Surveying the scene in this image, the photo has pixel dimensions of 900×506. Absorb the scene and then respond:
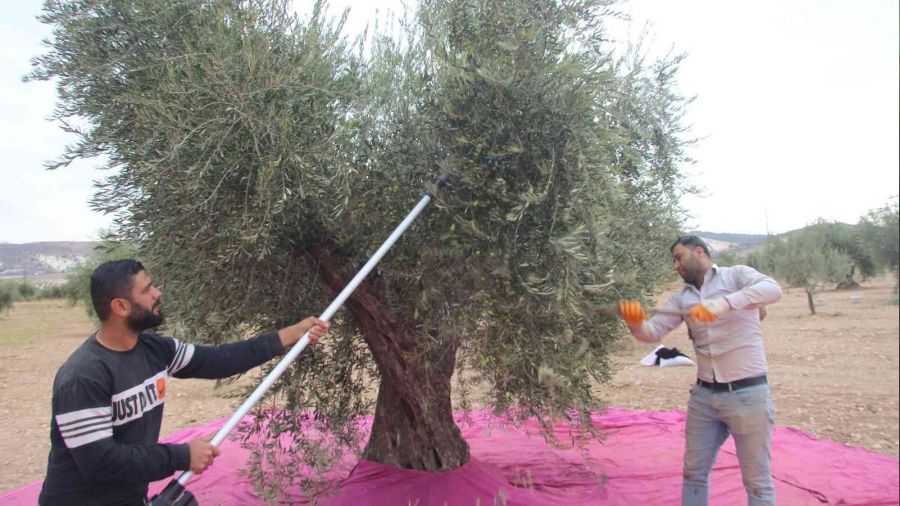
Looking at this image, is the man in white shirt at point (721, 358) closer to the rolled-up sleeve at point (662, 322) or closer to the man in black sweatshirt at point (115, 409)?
the rolled-up sleeve at point (662, 322)

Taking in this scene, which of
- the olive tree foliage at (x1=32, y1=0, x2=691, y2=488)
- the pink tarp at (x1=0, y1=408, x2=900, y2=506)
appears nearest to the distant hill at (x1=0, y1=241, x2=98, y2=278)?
the olive tree foliage at (x1=32, y1=0, x2=691, y2=488)

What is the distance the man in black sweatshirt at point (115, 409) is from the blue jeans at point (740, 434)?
3.59m

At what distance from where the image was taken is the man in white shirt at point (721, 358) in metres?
4.29

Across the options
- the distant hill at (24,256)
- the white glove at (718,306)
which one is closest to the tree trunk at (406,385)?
the white glove at (718,306)

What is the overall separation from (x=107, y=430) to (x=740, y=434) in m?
4.15

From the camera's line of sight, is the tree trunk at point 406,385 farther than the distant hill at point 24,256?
No

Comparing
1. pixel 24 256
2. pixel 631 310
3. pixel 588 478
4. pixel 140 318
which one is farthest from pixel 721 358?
pixel 24 256

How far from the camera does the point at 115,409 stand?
2.93 meters

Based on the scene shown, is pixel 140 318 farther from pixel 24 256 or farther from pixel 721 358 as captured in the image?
pixel 24 256

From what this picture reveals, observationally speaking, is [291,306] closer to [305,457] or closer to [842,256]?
[305,457]

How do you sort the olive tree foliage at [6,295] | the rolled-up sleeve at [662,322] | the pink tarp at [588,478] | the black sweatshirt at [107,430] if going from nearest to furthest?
the black sweatshirt at [107,430] → the rolled-up sleeve at [662,322] → the pink tarp at [588,478] → the olive tree foliage at [6,295]

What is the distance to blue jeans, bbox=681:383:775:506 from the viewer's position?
432cm

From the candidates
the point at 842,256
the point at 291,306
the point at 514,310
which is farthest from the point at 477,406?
the point at 842,256

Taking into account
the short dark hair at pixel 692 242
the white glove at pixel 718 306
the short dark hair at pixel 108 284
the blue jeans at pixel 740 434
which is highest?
the short dark hair at pixel 692 242
